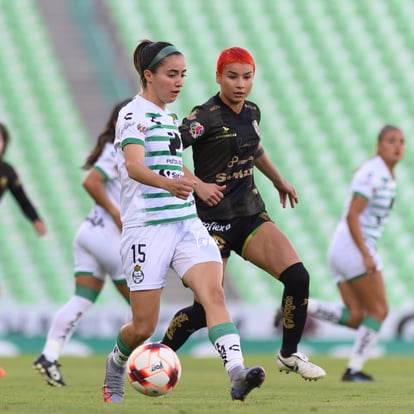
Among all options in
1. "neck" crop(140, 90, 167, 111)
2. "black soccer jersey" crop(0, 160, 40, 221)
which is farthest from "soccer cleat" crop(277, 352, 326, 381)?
"black soccer jersey" crop(0, 160, 40, 221)

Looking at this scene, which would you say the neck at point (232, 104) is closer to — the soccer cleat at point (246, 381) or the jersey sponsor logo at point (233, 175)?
the jersey sponsor logo at point (233, 175)

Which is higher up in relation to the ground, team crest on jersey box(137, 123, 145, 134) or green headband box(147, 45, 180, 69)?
green headband box(147, 45, 180, 69)

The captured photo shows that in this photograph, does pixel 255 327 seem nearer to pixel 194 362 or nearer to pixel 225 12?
pixel 194 362

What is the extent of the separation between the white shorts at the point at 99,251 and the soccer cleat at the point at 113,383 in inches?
88.4

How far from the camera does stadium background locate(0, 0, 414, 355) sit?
1545 cm

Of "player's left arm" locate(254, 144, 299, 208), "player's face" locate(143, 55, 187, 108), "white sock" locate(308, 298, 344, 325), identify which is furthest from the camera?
"white sock" locate(308, 298, 344, 325)

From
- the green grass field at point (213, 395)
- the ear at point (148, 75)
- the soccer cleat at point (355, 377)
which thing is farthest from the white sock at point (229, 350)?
the soccer cleat at point (355, 377)

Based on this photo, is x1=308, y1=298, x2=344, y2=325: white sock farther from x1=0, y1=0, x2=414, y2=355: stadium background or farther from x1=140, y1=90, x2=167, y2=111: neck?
x1=0, y1=0, x2=414, y2=355: stadium background

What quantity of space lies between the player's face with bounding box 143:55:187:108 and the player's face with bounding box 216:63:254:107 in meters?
0.66

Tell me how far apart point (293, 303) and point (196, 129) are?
1155 millimetres

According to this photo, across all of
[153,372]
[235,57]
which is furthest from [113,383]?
[235,57]

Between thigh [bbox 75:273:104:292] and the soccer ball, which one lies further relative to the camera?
thigh [bbox 75:273:104:292]

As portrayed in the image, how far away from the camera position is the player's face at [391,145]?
9273 mm

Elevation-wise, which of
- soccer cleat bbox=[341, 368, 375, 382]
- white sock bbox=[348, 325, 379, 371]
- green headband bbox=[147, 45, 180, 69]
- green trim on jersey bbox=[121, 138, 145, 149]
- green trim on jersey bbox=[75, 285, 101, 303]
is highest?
green headband bbox=[147, 45, 180, 69]
